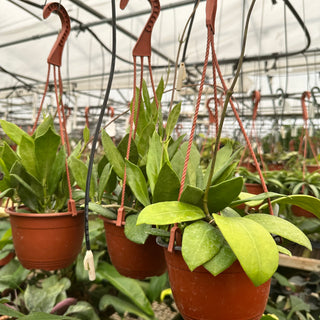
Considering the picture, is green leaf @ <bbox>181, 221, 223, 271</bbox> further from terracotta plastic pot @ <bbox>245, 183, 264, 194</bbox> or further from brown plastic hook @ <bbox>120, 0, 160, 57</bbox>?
terracotta plastic pot @ <bbox>245, 183, 264, 194</bbox>

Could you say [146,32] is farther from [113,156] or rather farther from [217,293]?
[217,293]

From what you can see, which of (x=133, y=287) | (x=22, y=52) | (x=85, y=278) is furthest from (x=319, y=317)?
(x=22, y=52)

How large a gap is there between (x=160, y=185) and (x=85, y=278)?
0.89 meters

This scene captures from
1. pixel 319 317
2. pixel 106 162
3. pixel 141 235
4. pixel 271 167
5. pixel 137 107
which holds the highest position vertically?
pixel 137 107

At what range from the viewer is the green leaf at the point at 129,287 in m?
1.15

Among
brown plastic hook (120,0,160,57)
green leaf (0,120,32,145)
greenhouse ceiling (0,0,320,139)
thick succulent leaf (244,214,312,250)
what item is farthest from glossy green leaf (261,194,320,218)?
greenhouse ceiling (0,0,320,139)

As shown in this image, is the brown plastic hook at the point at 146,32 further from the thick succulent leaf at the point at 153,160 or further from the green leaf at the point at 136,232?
the green leaf at the point at 136,232

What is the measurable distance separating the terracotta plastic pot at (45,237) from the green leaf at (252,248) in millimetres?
383

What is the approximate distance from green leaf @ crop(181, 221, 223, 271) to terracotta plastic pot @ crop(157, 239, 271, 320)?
42mm

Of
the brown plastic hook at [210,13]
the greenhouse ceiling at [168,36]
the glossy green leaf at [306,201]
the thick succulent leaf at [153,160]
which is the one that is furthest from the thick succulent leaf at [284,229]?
the greenhouse ceiling at [168,36]

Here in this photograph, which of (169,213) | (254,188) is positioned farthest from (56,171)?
(254,188)

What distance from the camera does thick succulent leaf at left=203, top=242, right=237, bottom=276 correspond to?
0.44 meters

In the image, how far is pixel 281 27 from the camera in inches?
144

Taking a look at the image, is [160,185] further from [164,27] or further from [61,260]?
[164,27]
